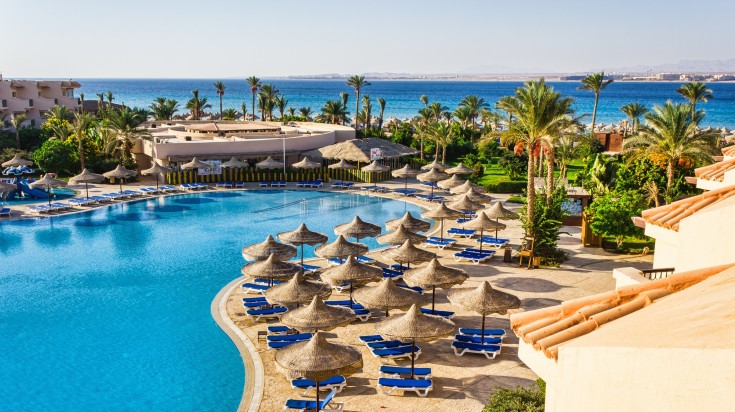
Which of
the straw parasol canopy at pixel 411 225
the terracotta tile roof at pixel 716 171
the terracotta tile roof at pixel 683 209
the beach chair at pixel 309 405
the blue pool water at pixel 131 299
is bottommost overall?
→ the blue pool water at pixel 131 299

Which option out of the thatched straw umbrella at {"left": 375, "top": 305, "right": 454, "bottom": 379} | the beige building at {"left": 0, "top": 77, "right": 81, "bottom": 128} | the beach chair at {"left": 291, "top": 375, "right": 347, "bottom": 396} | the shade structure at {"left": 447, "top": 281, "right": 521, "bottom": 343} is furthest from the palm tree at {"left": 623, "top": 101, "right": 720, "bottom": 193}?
the beige building at {"left": 0, "top": 77, "right": 81, "bottom": 128}

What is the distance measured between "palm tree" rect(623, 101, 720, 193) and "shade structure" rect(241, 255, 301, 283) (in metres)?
19.4

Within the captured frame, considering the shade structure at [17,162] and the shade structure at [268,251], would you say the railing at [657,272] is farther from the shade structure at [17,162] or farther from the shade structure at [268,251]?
the shade structure at [17,162]

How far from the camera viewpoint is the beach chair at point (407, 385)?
1487 centimetres

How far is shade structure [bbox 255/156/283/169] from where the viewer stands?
45.1 m

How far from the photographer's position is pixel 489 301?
17312 millimetres

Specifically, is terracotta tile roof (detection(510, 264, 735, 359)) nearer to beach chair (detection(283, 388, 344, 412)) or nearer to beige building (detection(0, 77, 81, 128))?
beach chair (detection(283, 388, 344, 412))

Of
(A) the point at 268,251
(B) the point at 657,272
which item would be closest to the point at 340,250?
(A) the point at 268,251

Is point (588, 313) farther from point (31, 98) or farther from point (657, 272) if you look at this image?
point (31, 98)

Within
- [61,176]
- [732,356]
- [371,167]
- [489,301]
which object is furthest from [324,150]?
[732,356]

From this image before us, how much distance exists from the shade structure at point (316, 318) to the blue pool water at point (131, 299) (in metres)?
2.01

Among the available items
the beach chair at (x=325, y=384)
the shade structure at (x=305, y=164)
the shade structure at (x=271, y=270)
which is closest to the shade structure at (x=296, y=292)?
the shade structure at (x=271, y=270)

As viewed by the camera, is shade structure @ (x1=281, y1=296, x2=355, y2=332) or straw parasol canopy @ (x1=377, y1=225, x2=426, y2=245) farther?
straw parasol canopy @ (x1=377, y1=225, x2=426, y2=245)

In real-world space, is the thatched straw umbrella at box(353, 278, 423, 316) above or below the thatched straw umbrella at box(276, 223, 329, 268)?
below
